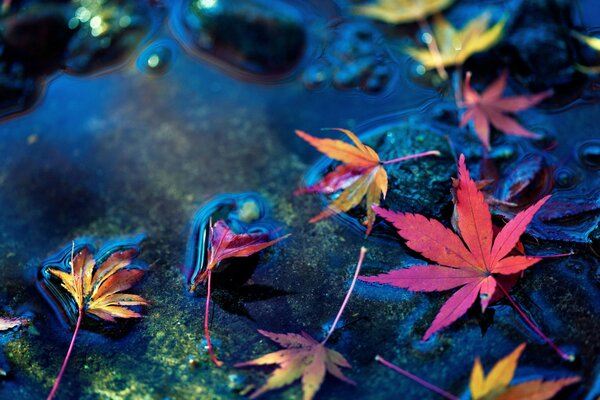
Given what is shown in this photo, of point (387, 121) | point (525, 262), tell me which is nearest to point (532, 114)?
point (387, 121)

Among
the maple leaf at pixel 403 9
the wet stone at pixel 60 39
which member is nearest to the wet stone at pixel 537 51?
the maple leaf at pixel 403 9

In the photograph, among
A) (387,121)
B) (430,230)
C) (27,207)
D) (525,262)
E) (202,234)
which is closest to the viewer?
(525,262)

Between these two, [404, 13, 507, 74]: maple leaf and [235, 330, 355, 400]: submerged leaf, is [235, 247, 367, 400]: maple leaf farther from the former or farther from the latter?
[404, 13, 507, 74]: maple leaf

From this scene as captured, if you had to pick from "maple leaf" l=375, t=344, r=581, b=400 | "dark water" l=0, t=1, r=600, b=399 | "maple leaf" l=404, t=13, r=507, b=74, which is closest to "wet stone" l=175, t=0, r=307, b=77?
"dark water" l=0, t=1, r=600, b=399

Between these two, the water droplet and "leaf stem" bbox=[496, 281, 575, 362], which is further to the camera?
the water droplet

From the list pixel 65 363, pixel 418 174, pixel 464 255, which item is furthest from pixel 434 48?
pixel 65 363

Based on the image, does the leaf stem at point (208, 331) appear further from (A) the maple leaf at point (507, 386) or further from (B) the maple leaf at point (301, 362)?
(A) the maple leaf at point (507, 386)

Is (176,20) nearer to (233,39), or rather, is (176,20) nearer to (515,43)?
(233,39)
